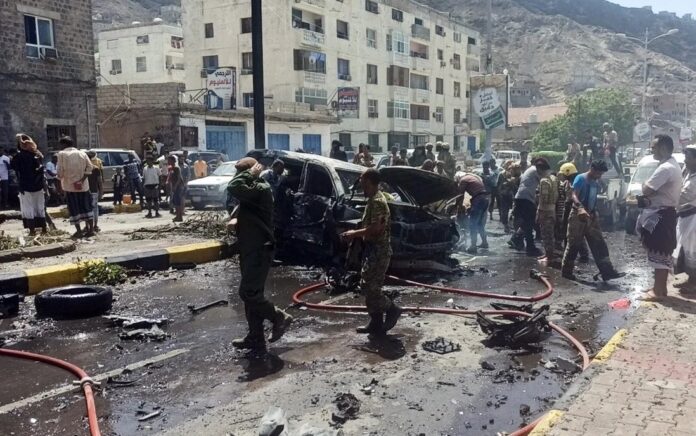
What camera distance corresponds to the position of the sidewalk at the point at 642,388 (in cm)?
384

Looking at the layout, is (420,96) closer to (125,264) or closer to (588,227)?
(588,227)

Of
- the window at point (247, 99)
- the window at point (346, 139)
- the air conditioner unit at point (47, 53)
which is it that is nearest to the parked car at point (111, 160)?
the air conditioner unit at point (47, 53)

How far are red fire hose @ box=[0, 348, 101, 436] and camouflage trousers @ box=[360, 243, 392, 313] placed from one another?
2.60 metres

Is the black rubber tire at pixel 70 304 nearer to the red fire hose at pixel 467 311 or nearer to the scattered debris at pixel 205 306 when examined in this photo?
the scattered debris at pixel 205 306

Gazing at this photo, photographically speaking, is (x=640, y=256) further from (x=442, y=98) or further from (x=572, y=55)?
(x=572, y=55)

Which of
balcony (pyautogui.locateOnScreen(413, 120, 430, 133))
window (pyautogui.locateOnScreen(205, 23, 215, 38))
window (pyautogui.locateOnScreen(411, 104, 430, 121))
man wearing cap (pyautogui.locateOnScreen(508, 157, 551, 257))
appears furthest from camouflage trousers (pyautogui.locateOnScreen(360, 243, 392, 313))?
window (pyautogui.locateOnScreen(411, 104, 430, 121))

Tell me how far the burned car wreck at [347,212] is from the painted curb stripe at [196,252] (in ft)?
4.29

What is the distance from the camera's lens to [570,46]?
14575 centimetres

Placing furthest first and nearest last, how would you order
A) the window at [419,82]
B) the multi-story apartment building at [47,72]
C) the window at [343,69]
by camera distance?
the window at [419,82]
the window at [343,69]
the multi-story apartment building at [47,72]

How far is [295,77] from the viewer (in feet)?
138

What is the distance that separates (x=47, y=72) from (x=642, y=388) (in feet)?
76.6

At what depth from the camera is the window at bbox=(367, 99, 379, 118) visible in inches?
1987

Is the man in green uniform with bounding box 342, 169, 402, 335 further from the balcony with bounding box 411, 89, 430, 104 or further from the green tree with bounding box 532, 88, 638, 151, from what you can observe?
the balcony with bounding box 411, 89, 430, 104

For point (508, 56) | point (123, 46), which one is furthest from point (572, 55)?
point (123, 46)
